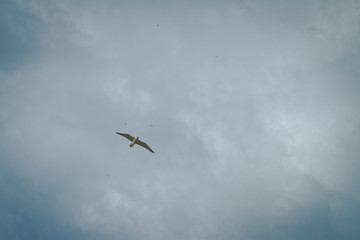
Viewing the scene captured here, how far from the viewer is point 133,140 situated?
314ft

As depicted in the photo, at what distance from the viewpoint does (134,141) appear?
9400 cm

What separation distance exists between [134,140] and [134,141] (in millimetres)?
337

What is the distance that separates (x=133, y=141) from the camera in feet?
310

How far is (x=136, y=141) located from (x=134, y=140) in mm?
793

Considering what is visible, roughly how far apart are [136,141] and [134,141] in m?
0.70

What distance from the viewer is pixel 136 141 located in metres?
93.9

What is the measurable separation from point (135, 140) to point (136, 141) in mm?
590

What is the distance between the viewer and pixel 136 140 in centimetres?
9319

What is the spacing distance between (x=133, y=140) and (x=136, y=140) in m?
2.82

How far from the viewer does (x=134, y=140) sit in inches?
3703

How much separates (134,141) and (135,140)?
75cm

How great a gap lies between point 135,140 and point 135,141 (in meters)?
0.52

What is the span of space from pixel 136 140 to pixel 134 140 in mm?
1192

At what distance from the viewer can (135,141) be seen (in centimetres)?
9388
